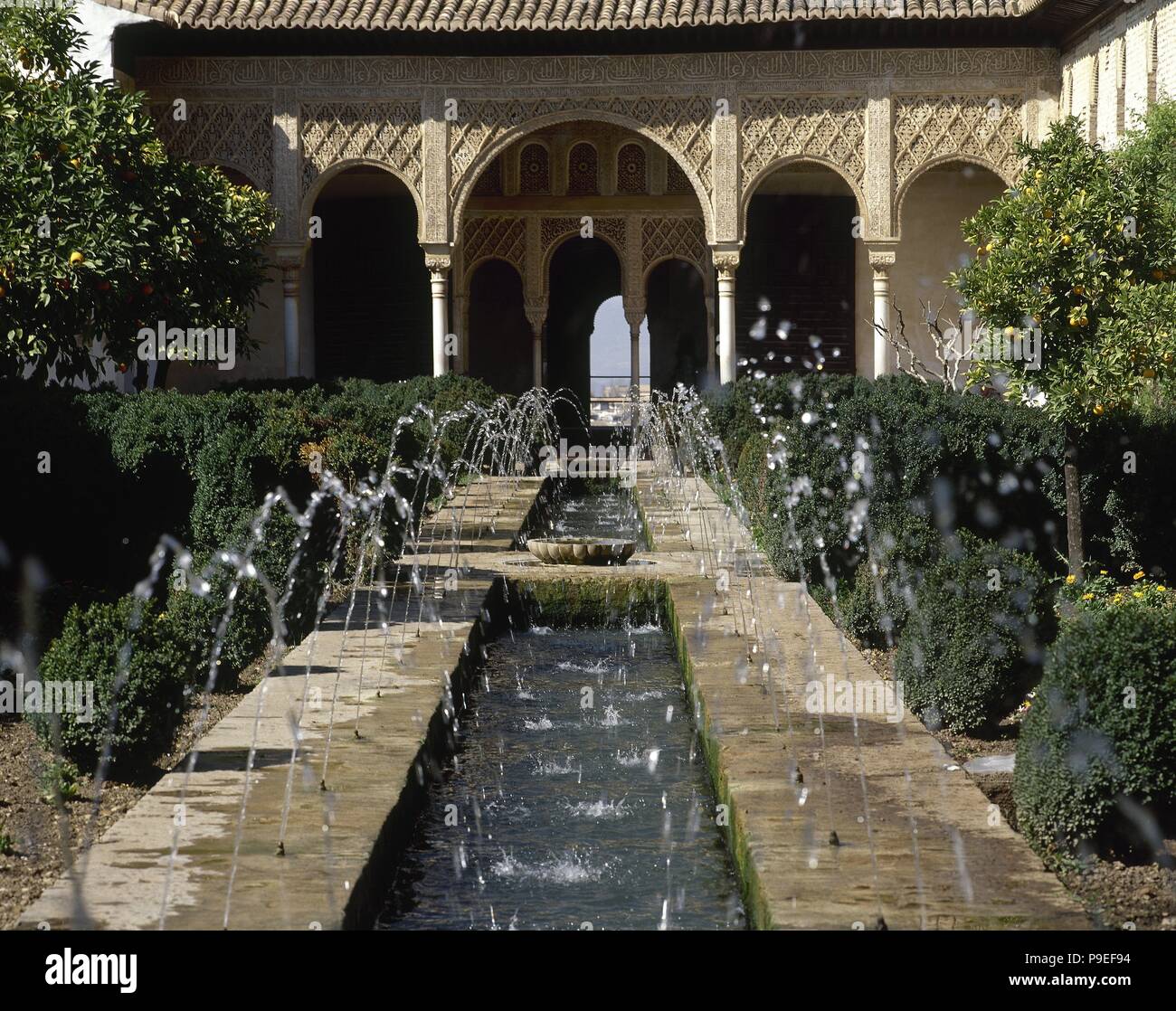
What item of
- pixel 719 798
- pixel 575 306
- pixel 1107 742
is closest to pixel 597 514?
pixel 575 306

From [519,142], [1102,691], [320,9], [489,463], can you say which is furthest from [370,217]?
[1102,691]

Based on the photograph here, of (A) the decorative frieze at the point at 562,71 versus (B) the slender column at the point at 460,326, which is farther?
(B) the slender column at the point at 460,326

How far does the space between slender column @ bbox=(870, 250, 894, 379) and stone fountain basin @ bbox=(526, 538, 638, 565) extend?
8.84m

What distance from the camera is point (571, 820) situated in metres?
5.30

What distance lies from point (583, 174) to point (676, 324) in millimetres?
2638

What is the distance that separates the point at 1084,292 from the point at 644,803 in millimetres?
4762

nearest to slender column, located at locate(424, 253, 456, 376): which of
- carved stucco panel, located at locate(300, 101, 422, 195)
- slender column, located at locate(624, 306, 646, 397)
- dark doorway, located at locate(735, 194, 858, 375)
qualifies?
carved stucco panel, located at locate(300, 101, 422, 195)

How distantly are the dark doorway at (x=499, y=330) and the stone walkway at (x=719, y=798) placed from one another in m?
15.0

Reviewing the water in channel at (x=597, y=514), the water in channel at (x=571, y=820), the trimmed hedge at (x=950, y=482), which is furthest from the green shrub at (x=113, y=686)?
the water in channel at (x=597, y=514)

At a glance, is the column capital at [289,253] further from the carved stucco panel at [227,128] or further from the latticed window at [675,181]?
the latticed window at [675,181]

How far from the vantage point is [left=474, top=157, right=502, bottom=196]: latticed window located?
2103 centimetres

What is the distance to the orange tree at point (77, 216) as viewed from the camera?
10.6 meters

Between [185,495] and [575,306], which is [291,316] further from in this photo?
[185,495]
